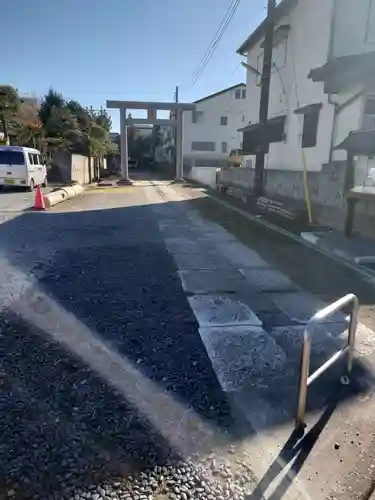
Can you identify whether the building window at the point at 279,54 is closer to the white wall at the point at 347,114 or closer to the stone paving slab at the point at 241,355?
the white wall at the point at 347,114

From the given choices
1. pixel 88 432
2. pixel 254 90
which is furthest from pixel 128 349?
pixel 254 90

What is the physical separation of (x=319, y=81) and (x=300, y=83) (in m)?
3.63

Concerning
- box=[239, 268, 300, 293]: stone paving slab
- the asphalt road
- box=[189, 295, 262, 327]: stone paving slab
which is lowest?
box=[239, 268, 300, 293]: stone paving slab

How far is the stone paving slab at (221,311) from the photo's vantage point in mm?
3776

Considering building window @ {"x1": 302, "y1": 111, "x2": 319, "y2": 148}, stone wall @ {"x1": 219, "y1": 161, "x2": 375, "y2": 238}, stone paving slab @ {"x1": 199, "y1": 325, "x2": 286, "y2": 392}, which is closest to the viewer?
stone paving slab @ {"x1": 199, "y1": 325, "x2": 286, "y2": 392}

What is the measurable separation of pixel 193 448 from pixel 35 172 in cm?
1746

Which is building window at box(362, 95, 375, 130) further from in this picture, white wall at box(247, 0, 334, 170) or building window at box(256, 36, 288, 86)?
building window at box(256, 36, 288, 86)

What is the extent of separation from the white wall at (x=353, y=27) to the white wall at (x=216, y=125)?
2814 centimetres

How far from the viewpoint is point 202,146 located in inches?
1580

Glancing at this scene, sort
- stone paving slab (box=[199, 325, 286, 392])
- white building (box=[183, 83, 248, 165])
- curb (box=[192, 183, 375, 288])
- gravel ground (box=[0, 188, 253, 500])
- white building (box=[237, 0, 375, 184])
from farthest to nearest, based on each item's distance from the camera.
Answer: white building (box=[183, 83, 248, 165]), white building (box=[237, 0, 375, 184]), curb (box=[192, 183, 375, 288]), stone paving slab (box=[199, 325, 286, 392]), gravel ground (box=[0, 188, 253, 500])

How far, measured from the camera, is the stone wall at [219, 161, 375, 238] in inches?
299

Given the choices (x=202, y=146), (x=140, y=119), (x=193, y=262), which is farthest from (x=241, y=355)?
(x=202, y=146)

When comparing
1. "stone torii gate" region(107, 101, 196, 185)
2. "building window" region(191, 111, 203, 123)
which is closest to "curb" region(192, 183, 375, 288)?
"stone torii gate" region(107, 101, 196, 185)

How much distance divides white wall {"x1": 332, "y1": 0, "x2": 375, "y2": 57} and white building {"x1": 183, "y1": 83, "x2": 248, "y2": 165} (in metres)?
28.1
